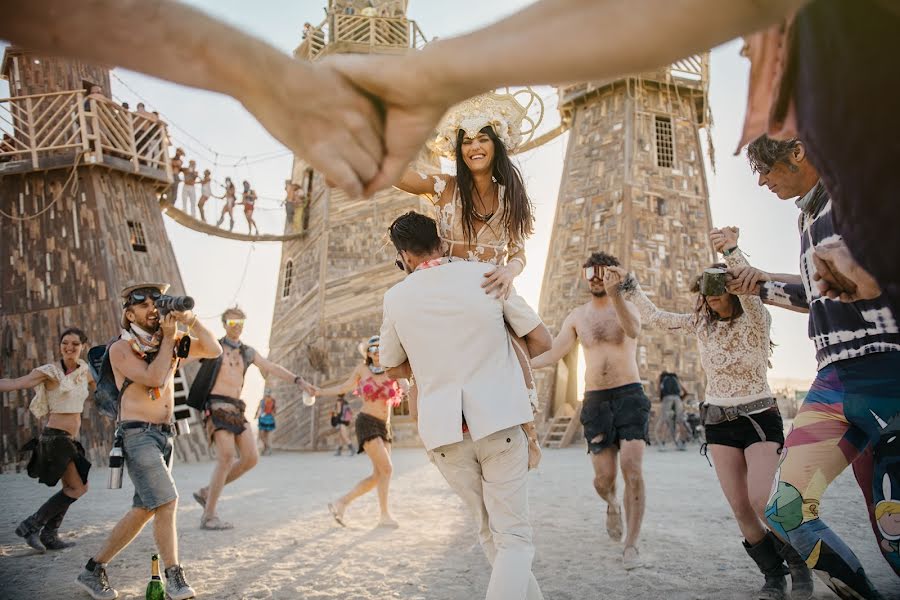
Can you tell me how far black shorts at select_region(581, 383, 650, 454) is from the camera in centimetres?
556

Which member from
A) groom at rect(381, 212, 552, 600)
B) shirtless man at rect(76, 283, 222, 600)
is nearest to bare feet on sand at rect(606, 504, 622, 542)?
groom at rect(381, 212, 552, 600)

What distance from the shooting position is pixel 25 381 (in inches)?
255

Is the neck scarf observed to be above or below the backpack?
above

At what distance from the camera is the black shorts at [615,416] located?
5562 mm

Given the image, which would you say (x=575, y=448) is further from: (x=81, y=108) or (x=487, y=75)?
(x=487, y=75)

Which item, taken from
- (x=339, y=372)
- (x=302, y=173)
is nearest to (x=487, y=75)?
(x=339, y=372)

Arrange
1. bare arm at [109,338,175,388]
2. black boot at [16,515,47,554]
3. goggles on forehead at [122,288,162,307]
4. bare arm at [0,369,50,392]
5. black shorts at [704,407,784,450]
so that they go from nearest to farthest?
black shorts at [704,407,784,450] → bare arm at [109,338,175,388] → goggles on forehead at [122,288,162,307] → black boot at [16,515,47,554] → bare arm at [0,369,50,392]

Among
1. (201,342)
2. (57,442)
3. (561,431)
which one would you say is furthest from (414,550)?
(561,431)

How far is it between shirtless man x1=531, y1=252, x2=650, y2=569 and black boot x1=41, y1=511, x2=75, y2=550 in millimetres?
4553

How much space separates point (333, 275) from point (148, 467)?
18029 millimetres

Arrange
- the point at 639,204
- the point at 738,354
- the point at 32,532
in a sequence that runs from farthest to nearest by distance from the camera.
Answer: the point at 639,204
the point at 32,532
the point at 738,354

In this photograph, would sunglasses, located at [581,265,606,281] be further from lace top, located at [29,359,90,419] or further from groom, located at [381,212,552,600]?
lace top, located at [29,359,90,419]

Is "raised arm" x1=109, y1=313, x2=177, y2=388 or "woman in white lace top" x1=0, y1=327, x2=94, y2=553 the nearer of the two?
"raised arm" x1=109, y1=313, x2=177, y2=388

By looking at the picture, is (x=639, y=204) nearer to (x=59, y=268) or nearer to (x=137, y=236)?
(x=137, y=236)
